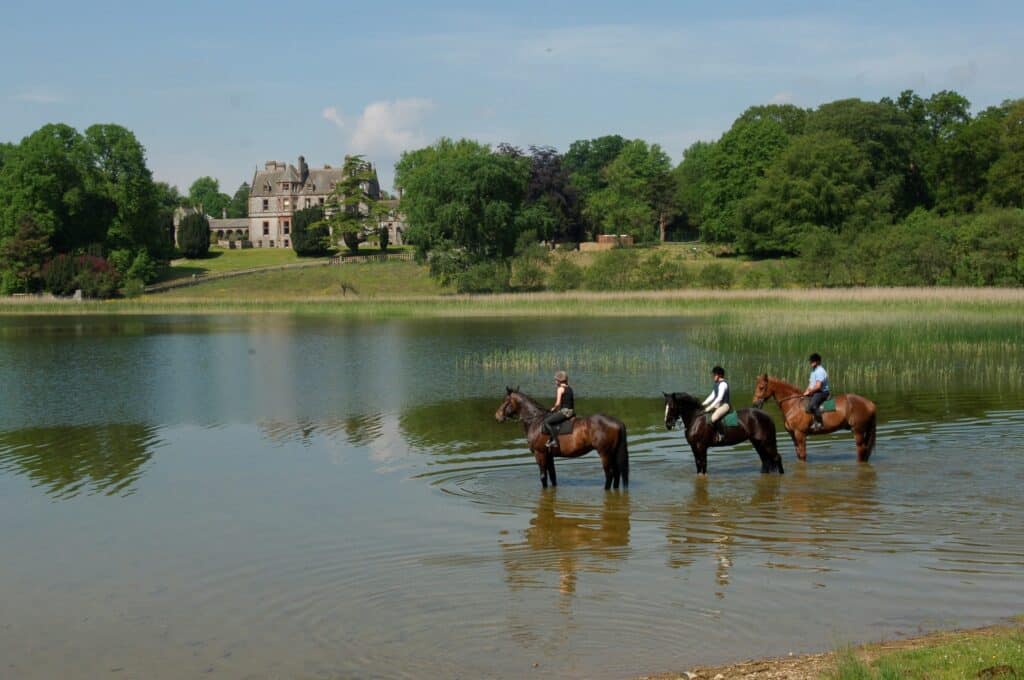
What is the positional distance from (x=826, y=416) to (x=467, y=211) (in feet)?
236

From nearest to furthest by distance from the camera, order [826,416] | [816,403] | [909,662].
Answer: [909,662] → [826,416] → [816,403]

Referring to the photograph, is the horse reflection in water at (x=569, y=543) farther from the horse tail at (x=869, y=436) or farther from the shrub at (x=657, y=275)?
the shrub at (x=657, y=275)

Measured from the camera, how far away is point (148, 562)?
13664 mm

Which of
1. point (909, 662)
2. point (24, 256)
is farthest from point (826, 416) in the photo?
point (24, 256)

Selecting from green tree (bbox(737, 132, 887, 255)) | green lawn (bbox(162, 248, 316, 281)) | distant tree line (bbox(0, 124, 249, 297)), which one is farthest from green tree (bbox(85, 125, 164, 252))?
green tree (bbox(737, 132, 887, 255))

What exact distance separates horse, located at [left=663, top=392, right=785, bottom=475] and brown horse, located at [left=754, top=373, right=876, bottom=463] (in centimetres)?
128

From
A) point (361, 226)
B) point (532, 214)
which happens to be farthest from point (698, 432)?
point (361, 226)

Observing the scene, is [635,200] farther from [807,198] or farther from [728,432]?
[728,432]

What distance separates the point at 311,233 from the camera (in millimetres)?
124875

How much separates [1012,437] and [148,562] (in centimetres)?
1625

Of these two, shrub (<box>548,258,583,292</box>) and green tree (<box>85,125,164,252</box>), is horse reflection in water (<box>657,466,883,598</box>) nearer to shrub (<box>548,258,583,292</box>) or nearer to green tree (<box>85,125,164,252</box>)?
shrub (<box>548,258,583,292</box>)

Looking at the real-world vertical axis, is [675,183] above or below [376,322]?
above

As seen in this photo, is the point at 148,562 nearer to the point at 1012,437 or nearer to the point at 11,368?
the point at 1012,437

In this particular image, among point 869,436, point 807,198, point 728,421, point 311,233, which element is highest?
point 807,198
